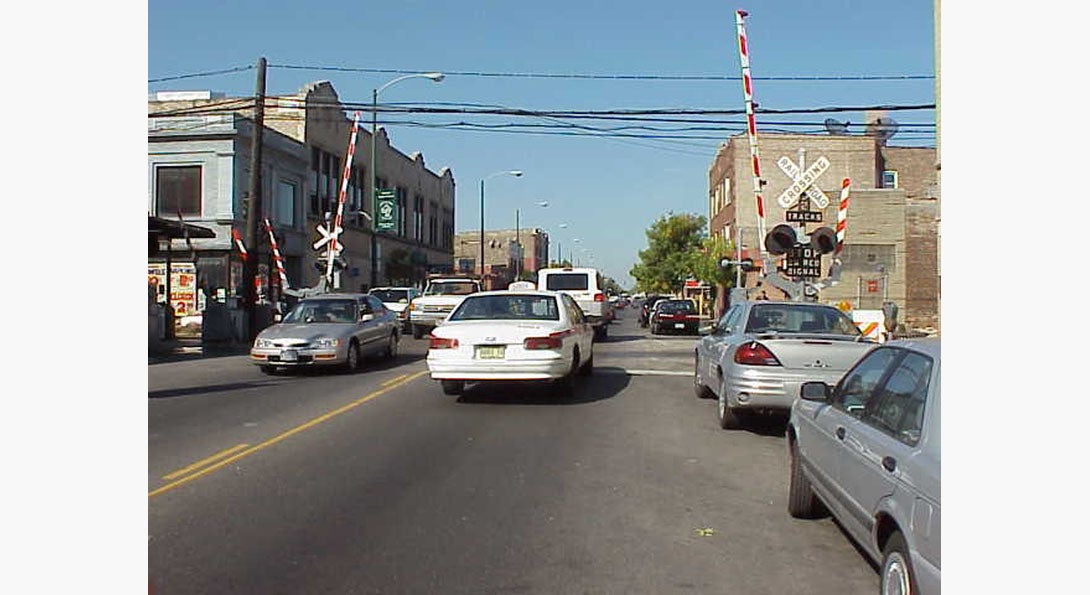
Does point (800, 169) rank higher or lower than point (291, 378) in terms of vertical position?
higher

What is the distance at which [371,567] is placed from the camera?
5.34m

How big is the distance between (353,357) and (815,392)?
12024mm

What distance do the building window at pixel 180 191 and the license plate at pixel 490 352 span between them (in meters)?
24.6

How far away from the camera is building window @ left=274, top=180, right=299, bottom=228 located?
123ft

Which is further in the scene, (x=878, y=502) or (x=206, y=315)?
(x=206, y=315)

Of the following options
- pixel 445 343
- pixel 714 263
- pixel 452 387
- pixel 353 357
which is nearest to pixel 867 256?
pixel 714 263

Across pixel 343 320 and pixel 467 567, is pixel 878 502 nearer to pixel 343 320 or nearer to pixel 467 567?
pixel 467 567

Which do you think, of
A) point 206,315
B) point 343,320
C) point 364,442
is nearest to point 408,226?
point 206,315

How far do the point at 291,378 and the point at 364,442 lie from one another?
22.9ft

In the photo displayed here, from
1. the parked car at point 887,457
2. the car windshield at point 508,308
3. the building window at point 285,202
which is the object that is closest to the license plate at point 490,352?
the car windshield at point 508,308

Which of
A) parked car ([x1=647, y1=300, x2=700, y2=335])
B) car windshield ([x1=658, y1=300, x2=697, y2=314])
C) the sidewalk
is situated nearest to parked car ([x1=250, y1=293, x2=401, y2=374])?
the sidewalk

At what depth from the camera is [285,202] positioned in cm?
3825

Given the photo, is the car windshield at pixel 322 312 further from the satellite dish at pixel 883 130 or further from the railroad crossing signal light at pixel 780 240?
the satellite dish at pixel 883 130
